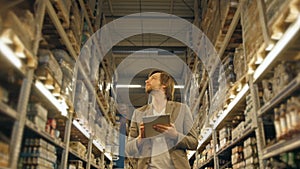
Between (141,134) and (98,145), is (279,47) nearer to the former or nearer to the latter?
(141,134)

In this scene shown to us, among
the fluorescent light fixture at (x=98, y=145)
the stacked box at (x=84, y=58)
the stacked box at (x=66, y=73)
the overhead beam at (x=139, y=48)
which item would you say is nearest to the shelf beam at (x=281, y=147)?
the stacked box at (x=66, y=73)

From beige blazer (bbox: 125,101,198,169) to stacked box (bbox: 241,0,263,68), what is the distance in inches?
32.5

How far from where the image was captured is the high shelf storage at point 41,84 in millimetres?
2232

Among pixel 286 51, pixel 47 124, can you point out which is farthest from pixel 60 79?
pixel 286 51

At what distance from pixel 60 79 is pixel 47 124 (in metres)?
0.53

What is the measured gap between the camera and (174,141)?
282 cm

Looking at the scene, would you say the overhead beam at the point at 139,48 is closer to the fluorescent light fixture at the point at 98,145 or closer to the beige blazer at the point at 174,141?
the fluorescent light fixture at the point at 98,145

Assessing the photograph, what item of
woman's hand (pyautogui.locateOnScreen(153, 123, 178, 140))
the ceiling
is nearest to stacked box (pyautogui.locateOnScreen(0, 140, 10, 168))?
woman's hand (pyautogui.locateOnScreen(153, 123, 178, 140))

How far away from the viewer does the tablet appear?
276cm

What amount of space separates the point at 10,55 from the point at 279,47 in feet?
6.23

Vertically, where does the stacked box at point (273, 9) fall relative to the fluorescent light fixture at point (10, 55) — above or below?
above

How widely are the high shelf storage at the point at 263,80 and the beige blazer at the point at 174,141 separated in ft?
2.02

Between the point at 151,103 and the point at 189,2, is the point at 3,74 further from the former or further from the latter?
the point at 189,2

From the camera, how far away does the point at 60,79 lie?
3.51 m
